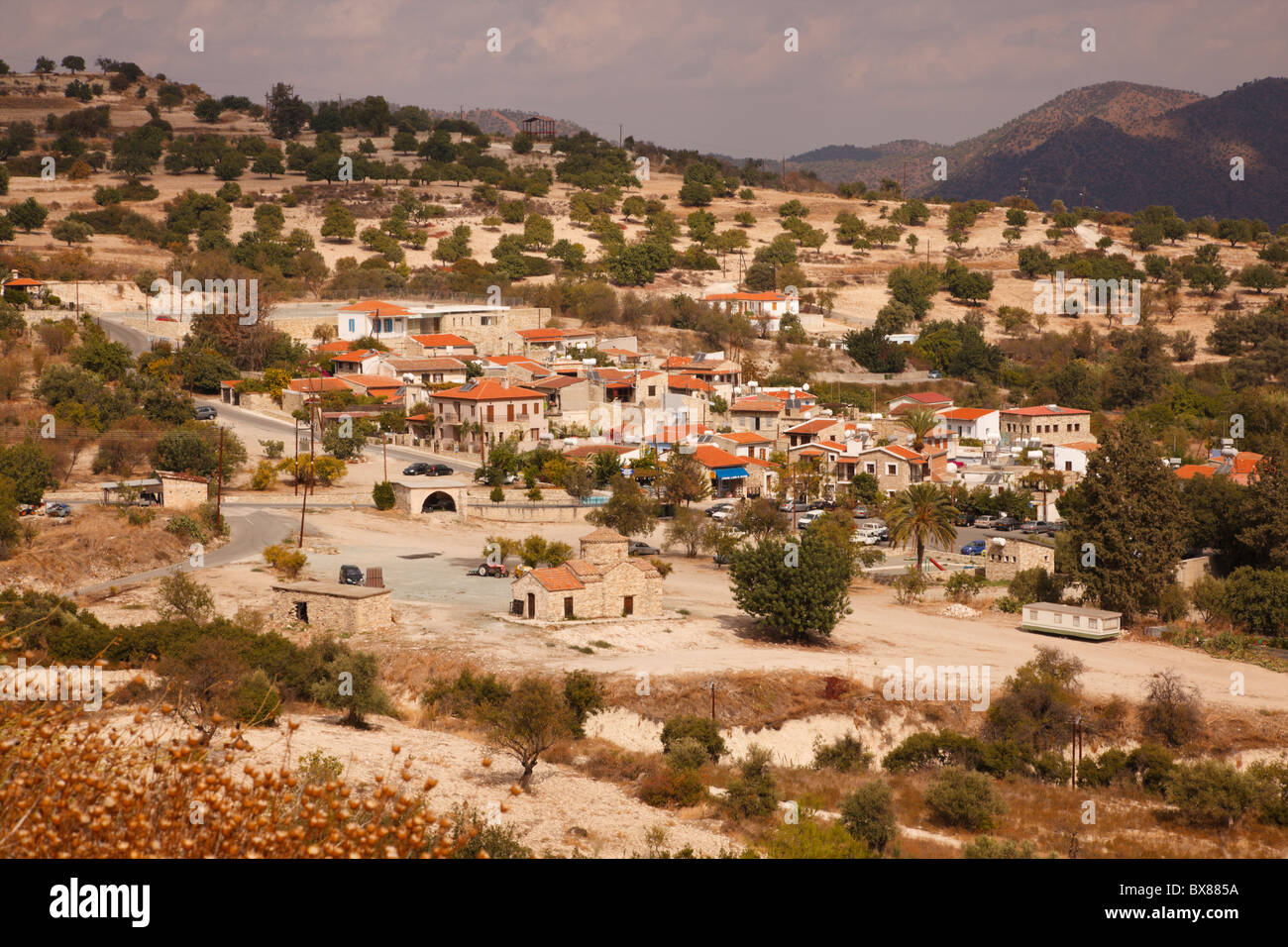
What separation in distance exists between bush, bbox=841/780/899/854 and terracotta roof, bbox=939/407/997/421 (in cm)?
5148

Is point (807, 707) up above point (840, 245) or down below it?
below

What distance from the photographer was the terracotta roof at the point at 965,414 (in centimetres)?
6881

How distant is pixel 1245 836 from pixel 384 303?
68387mm

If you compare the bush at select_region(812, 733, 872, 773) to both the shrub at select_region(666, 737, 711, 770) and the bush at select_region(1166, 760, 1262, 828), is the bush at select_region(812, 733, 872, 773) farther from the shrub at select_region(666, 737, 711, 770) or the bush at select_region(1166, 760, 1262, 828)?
the bush at select_region(1166, 760, 1262, 828)

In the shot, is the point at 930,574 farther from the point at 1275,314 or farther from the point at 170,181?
the point at 170,181

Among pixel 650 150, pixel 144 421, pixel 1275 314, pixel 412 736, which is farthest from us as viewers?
pixel 650 150

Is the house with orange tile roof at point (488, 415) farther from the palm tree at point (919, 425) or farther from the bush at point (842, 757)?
the bush at point (842, 757)

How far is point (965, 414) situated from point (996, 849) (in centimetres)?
5479

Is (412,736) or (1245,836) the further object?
(412,736)

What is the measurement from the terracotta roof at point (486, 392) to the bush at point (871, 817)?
40.9m

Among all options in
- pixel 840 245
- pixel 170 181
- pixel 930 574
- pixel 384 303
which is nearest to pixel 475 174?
pixel 170 181

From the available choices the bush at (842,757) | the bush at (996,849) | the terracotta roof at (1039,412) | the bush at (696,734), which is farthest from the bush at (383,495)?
the terracotta roof at (1039,412)

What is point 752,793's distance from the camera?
2053 centimetres

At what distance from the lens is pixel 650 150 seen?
168m
